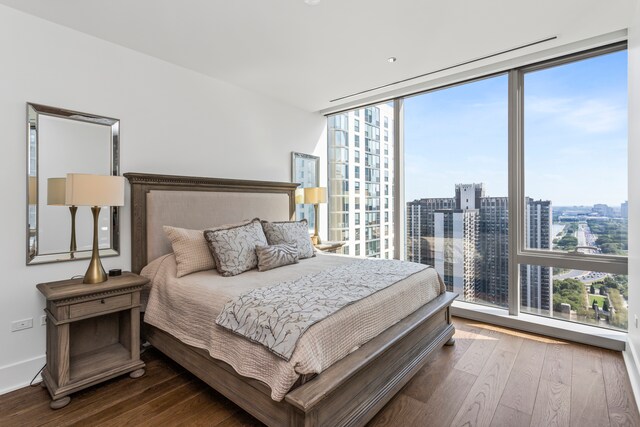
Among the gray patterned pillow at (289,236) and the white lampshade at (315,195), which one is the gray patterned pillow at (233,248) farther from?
the white lampshade at (315,195)

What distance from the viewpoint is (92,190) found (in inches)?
86.7

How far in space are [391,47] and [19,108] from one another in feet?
9.92

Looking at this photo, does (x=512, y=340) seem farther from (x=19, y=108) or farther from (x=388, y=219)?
(x=19, y=108)

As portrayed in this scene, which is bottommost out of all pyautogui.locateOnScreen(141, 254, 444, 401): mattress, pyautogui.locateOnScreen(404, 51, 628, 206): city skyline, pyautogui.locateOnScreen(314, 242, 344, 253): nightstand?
pyautogui.locateOnScreen(141, 254, 444, 401): mattress

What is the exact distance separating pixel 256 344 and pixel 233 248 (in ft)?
3.75

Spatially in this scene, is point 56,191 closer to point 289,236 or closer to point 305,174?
point 289,236

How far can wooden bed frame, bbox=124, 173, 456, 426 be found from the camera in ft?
5.00

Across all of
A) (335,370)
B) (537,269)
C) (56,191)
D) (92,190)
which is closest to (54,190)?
(56,191)

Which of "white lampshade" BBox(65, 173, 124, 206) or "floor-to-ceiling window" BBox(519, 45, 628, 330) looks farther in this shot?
→ "floor-to-ceiling window" BBox(519, 45, 628, 330)

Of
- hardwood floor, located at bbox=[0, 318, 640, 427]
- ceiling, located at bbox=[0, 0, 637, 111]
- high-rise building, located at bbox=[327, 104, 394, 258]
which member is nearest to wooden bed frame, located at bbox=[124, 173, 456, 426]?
hardwood floor, located at bbox=[0, 318, 640, 427]

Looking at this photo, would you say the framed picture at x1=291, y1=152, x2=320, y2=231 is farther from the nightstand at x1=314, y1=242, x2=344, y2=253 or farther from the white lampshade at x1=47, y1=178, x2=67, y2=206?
the white lampshade at x1=47, y1=178, x2=67, y2=206

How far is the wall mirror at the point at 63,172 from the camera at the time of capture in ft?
7.80

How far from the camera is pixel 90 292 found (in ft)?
7.11

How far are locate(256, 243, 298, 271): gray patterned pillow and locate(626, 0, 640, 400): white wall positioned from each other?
264cm
